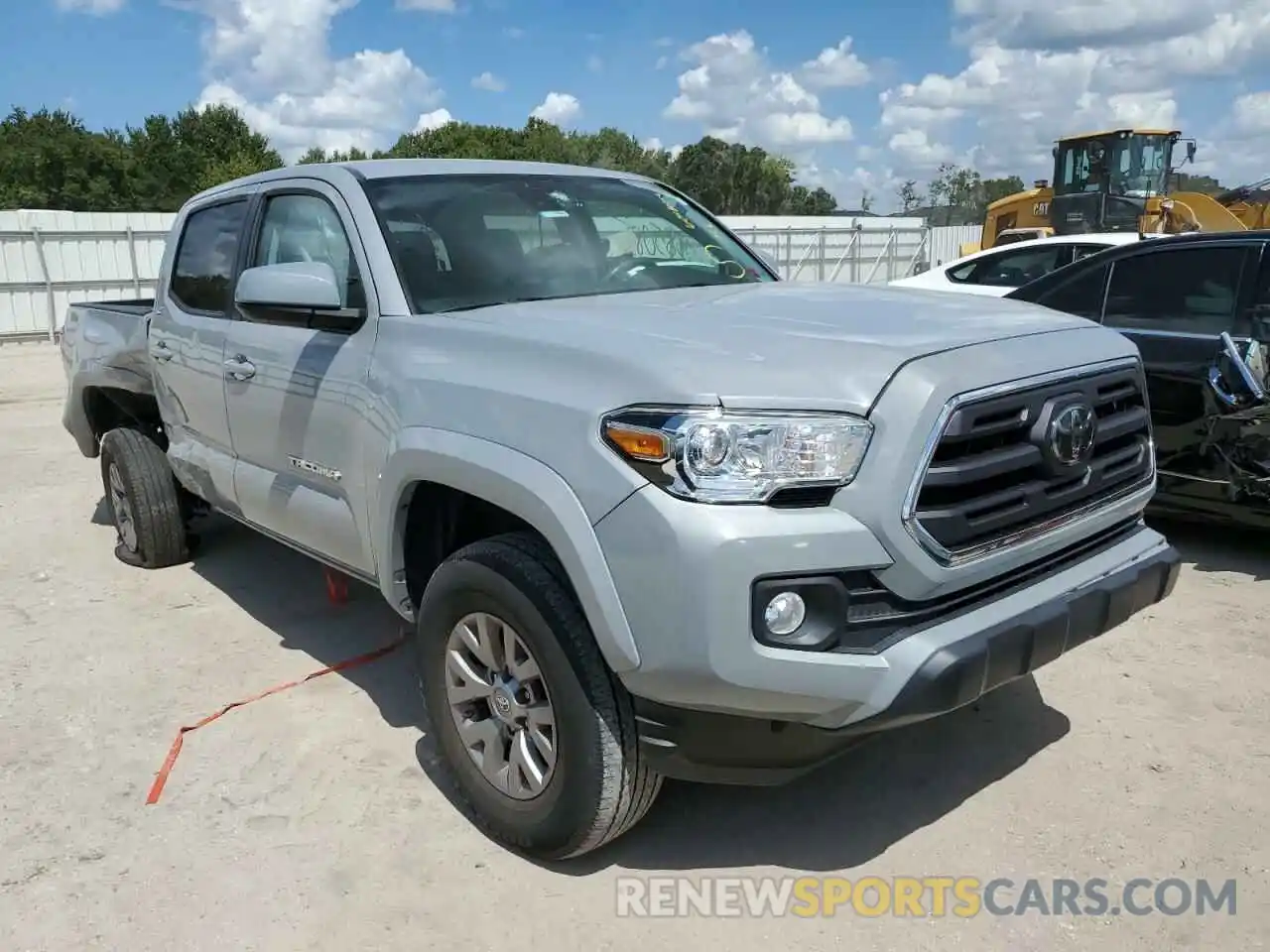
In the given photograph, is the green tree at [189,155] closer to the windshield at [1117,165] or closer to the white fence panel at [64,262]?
the white fence panel at [64,262]

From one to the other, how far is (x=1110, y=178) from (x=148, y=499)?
18.7 m

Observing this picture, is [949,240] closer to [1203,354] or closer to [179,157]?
[1203,354]

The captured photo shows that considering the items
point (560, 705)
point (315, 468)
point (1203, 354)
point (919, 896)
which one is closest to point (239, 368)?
point (315, 468)

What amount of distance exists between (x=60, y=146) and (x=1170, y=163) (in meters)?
57.4

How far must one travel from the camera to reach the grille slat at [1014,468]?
8.09 ft

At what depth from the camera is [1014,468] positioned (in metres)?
2.60

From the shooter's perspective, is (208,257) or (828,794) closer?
(828,794)

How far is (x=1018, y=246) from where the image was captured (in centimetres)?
1025

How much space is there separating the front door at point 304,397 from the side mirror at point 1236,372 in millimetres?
3888

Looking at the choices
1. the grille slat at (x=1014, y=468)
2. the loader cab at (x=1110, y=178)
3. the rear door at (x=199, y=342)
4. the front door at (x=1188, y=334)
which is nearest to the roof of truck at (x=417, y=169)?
the rear door at (x=199, y=342)

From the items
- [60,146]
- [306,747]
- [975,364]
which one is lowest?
[306,747]

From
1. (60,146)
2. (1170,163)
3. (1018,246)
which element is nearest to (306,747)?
(1018,246)

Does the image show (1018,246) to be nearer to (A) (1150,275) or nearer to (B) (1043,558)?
(A) (1150,275)

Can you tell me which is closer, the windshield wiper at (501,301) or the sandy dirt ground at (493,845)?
the sandy dirt ground at (493,845)
